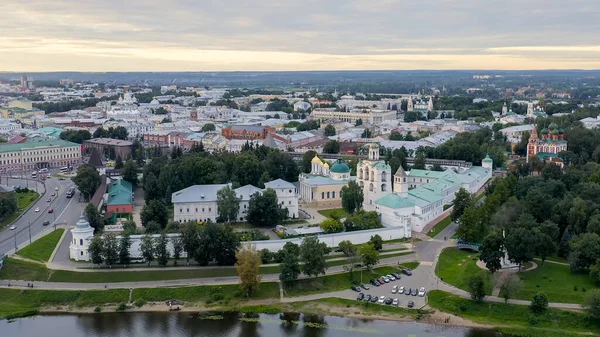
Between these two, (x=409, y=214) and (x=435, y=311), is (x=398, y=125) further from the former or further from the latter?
(x=435, y=311)

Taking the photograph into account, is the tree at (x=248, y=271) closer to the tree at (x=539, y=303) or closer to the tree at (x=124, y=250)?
the tree at (x=124, y=250)

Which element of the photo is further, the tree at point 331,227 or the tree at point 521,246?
the tree at point 331,227

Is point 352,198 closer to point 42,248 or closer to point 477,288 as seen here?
point 477,288

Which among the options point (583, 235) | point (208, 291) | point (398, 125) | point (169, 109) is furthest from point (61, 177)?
point (169, 109)

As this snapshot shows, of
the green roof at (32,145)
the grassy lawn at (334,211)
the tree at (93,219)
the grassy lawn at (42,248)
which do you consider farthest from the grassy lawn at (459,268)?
the green roof at (32,145)

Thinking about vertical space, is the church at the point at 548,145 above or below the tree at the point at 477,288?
above

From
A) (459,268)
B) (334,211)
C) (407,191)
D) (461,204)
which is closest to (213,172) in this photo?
(334,211)

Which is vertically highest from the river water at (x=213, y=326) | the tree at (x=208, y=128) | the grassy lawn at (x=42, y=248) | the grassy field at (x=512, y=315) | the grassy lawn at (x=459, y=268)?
the tree at (x=208, y=128)
